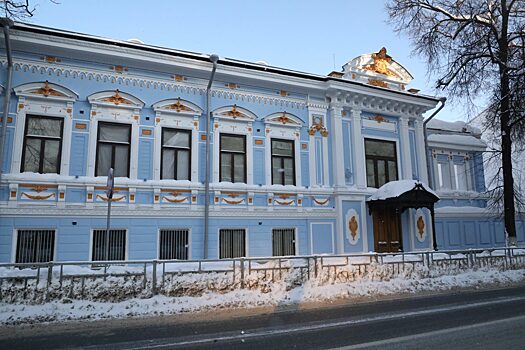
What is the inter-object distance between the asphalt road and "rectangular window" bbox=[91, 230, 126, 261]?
17.6 feet

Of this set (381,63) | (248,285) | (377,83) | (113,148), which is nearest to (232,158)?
(113,148)

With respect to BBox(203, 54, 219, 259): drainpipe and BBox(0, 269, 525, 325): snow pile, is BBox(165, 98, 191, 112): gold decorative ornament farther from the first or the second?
BBox(0, 269, 525, 325): snow pile

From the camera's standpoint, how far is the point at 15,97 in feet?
39.7

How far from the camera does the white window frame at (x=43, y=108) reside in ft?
39.2

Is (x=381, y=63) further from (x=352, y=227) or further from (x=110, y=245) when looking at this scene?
(x=110, y=245)

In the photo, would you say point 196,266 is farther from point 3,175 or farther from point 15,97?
point 15,97

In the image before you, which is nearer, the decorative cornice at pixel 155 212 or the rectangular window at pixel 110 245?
the decorative cornice at pixel 155 212

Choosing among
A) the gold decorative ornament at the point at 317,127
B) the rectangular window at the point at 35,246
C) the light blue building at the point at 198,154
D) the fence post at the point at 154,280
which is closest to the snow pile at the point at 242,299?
the fence post at the point at 154,280

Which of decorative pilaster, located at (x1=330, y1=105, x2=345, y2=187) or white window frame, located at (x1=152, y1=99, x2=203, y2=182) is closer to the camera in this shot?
white window frame, located at (x1=152, y1=99, x2=203, y2=182)

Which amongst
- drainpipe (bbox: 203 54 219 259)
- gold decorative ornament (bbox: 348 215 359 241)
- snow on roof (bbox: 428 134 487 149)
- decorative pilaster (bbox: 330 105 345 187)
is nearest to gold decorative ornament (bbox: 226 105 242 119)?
drainpipe (bbox: 203 54 219 259)

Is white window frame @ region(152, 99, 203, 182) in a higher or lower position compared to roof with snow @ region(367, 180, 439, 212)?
higher

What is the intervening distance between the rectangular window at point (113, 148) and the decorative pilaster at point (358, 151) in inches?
351

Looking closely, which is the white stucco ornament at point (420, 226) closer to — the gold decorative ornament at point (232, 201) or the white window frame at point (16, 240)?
the gold decorative ornament at point (232, 201)

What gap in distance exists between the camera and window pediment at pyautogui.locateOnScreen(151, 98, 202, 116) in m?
13.8
